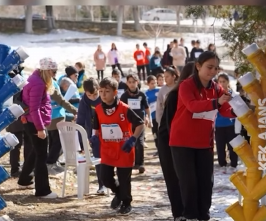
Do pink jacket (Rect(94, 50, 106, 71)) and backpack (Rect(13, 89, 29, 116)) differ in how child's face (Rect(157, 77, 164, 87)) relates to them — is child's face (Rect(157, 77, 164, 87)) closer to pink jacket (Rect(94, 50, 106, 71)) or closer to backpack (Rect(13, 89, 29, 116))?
backpack (Rect(13, 89, 29, 116))

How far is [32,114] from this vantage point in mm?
8414

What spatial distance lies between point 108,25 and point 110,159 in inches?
1874

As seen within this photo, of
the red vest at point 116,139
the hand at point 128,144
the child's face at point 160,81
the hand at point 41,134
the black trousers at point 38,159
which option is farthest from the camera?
the child's face at point 160,81

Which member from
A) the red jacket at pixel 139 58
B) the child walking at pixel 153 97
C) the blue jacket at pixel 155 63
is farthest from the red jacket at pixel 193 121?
the red jacket at pixel 139 58

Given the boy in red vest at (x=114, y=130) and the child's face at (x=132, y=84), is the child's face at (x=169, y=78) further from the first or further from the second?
the boy in red vest at (x=114, y=130)

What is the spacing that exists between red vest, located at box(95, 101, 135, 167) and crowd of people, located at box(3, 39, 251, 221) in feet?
0.04

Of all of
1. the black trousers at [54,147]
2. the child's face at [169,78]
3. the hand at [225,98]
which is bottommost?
the black trousers at [54,147]

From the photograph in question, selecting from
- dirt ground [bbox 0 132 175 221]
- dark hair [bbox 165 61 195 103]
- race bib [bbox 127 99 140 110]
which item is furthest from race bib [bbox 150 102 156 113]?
dark hair [bbox 165 61 195 103]

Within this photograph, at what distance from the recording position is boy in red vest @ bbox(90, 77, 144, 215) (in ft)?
24.6

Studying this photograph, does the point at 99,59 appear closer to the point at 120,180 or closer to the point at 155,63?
the point at 155,63

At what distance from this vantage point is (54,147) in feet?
35.5

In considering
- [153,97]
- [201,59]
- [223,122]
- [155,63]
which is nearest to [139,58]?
[155,63]

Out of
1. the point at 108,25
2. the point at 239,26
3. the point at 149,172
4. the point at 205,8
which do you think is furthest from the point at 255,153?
the point at 108,25

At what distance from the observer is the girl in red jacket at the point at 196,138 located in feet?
20.1
